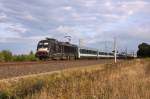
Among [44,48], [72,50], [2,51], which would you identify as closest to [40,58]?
[44,48]

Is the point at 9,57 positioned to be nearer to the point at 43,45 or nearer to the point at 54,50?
the point at 43,45

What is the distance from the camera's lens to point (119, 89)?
50.3 feet

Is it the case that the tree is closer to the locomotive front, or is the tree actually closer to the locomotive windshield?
Answer: the locomotive front

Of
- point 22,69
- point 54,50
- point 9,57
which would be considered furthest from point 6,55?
point 22,69

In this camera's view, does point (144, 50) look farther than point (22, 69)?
Yes

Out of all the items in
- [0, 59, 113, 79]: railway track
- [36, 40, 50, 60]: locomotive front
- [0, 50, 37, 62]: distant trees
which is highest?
[36, 40, 50, 60]: locomotive front

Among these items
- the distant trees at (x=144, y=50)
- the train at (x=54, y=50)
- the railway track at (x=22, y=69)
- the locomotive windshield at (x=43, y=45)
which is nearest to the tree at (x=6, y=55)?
the train at (x=54, y=50)

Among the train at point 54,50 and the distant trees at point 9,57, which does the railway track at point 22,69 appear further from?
the train at point 54,50

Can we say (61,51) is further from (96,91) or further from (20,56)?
(96,91)

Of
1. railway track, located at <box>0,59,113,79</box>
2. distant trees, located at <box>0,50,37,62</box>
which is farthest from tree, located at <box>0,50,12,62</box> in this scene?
railway track, located at <box>0,59,113,79</box>

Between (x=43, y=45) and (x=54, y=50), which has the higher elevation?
(x=43, y=45)

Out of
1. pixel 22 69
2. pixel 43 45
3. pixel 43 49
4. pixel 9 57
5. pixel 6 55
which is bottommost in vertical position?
pixel 22 69

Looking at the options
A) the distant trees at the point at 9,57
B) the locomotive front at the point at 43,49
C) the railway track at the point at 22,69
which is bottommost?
the railway track at the point at 22,69

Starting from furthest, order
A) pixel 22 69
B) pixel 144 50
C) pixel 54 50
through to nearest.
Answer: pixel 144 50
pixel 54 50
pixel 22 69
